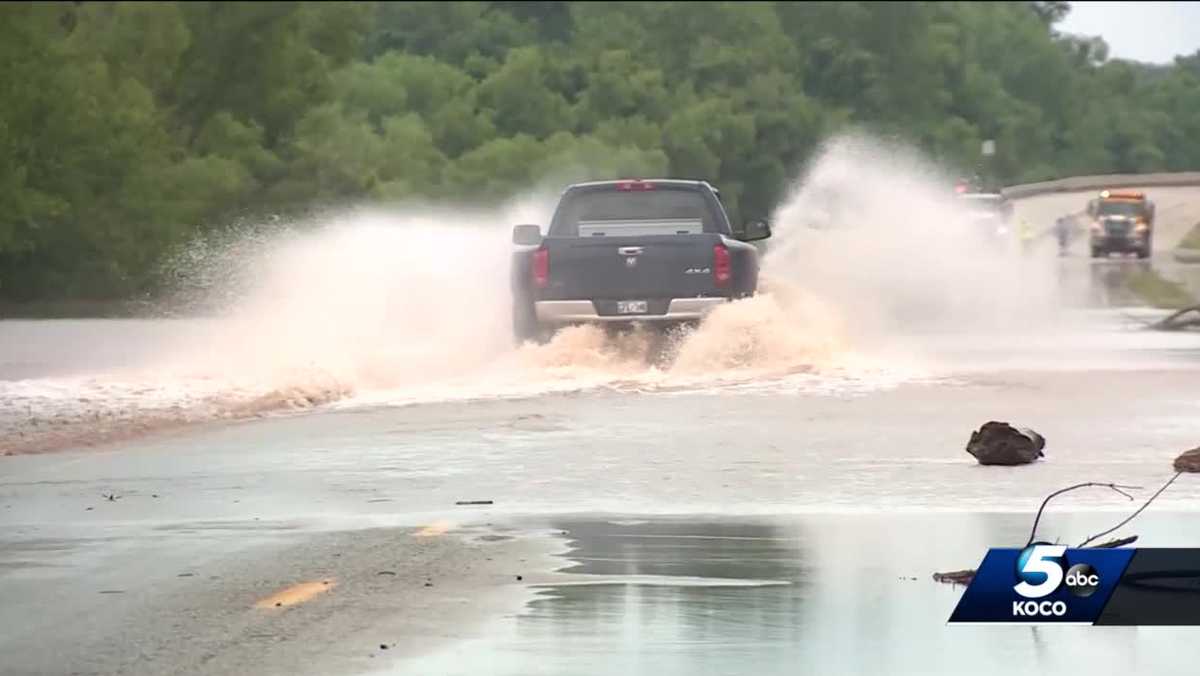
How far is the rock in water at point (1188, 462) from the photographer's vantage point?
17.9m

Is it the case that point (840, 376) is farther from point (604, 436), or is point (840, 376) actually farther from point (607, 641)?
point (607, 641)

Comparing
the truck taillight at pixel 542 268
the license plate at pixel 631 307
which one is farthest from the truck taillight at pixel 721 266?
the truck taillight at pixel 542 268

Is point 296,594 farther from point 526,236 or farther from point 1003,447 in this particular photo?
point 526,236

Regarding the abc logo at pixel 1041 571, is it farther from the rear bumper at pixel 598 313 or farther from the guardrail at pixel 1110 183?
the guardrail at pixel 1110 183

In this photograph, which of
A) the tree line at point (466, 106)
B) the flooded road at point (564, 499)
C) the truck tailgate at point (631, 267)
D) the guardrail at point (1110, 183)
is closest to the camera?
the flooded road at point (564, 499)

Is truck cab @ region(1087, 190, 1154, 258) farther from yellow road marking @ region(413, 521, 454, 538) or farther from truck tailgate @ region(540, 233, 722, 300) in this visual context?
yellow road marking @ region(413, 521, 454, 538)

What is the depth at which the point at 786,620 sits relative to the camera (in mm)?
11445

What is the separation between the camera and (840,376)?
28.0 metres

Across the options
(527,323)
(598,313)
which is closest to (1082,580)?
(598,313)

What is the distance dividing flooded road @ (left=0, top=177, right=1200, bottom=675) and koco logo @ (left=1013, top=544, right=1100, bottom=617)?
0.17 meters

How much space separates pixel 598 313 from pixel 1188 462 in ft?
37.2

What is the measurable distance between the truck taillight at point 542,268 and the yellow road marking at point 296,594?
1604 cm

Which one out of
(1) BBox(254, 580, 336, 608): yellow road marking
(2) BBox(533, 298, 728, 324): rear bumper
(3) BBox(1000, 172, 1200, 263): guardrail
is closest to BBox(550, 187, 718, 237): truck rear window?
(2) BBox(533, 298, 728, 324): rear bumper

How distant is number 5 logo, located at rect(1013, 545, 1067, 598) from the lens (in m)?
10.4
